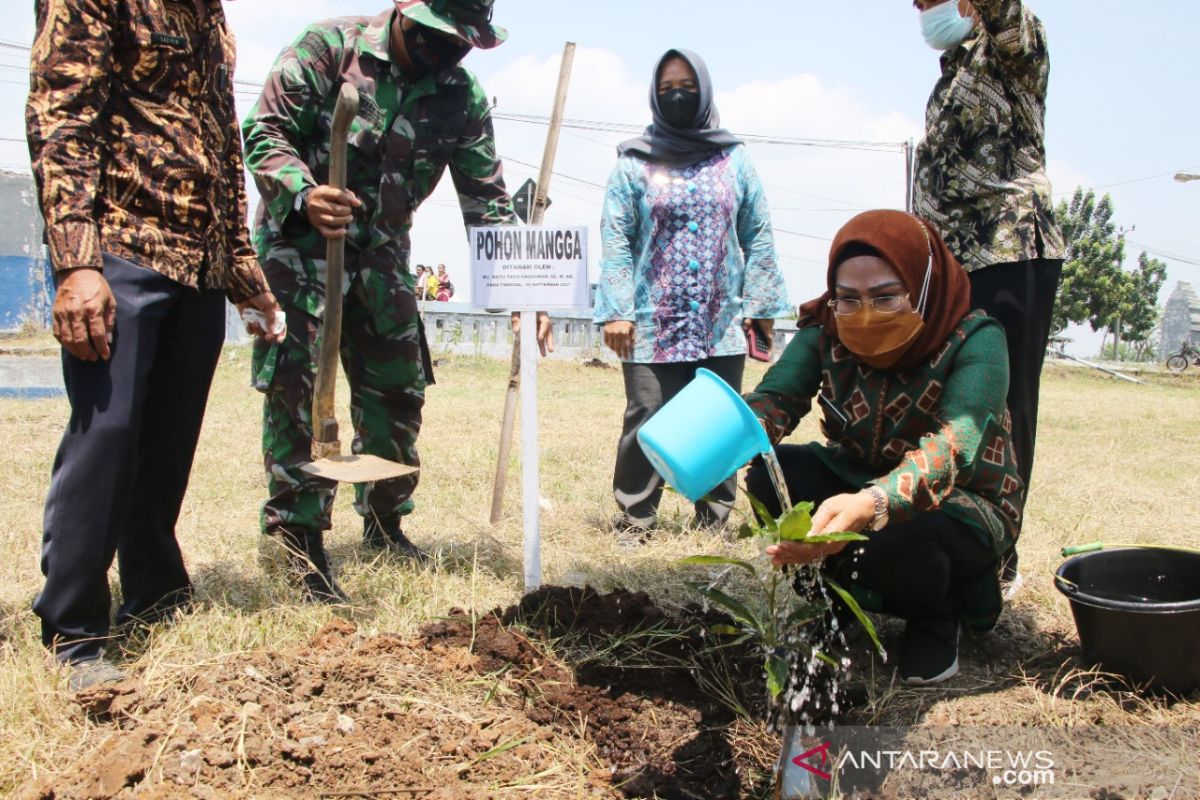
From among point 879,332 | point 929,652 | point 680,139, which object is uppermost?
point 680,139

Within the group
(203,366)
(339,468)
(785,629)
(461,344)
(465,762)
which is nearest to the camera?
(465,762)

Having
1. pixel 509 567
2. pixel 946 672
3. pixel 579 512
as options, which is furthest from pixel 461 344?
pixel 946 672

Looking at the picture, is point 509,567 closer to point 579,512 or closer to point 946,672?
point 579,512

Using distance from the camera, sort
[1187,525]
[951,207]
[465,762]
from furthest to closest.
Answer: [1187,525] < [951,207] < [465,762]

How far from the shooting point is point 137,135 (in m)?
2.38

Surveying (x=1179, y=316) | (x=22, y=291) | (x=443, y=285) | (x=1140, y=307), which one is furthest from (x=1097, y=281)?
(x=22, y=291)

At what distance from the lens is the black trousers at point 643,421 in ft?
13.7

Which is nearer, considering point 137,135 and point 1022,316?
point 137,135

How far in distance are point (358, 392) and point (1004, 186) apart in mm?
2305

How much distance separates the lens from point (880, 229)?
245 centimetres

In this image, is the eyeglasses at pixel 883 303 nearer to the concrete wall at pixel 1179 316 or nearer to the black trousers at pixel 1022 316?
the black trousers at pixel 1022 316

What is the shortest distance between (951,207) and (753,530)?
159cm

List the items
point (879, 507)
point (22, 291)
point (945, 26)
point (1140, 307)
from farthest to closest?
point (1140, 307) → point (22, 291) → point (945, 26) → point (879, 507)

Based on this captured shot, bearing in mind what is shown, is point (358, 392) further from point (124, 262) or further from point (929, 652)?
point (929, 652)
